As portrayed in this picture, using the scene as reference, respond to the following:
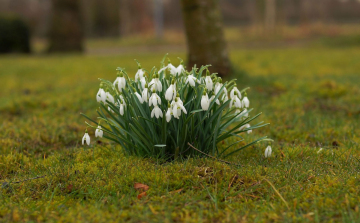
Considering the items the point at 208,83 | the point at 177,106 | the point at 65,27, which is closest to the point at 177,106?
the point at 177,106

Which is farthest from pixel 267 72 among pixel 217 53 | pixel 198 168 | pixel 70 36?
pixel 70 36

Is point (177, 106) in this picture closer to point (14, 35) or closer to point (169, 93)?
point (169, 93)

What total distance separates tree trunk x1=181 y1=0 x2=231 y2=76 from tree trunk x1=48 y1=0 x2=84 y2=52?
32.4 feet

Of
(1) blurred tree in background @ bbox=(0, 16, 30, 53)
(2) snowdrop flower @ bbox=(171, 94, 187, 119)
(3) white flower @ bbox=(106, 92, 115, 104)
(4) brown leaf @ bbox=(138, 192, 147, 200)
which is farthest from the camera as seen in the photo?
(1) blurred tree in background @ bbox=(0, 16, 30, 53)

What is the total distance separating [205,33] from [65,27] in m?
10.1

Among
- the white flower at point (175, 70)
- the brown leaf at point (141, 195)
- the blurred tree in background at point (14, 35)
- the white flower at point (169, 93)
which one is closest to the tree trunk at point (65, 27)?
the blurred tree in background at point (14, 35)

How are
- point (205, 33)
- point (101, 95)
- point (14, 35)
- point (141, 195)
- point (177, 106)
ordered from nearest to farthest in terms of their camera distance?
point (141, 195), point (177, 106), point (101, 95), point (205, 33), point (14, 35)

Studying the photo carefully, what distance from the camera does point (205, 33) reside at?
6105 millimetres

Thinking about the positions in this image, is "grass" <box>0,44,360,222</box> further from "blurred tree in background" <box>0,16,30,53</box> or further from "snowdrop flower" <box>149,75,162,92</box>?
"blurred tree in background" <box>0,16,30,53</box>

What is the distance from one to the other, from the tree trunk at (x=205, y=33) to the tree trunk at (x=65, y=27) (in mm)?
9869

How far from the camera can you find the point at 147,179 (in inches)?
94.0

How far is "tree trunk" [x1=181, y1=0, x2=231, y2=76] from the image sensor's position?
6.03 meters

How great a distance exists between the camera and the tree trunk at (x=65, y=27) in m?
14.5

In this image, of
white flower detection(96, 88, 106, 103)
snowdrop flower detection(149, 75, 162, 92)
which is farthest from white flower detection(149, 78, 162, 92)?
white flower detection(96, 88, 106, 103)
